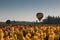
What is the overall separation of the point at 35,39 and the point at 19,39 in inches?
36.0

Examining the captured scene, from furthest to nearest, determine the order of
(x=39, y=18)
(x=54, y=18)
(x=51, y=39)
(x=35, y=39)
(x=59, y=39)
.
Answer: (x=54, y=18) < (x=39, y=18) < (x=59, y=39) < (x=51, y=39) < (x=35, y=39)

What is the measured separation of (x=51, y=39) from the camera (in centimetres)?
475

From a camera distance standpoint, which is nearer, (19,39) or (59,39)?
(19,39)

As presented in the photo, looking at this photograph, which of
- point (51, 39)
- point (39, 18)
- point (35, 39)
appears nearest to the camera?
point (35, 39)

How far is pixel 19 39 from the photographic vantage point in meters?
5.05

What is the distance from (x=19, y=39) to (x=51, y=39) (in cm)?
74

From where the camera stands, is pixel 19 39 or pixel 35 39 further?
pixel 19 39

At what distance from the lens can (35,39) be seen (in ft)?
13.8

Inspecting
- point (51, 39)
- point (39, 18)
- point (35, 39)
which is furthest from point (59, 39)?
point (39, 18)

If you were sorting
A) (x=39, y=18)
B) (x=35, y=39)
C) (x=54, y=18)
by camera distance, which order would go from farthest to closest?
(x=54, y=18)
(x=39, y=18)
(x=35, y=39)

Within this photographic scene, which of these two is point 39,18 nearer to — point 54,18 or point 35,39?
point 54,18

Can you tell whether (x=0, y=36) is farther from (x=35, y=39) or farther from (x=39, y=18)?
(x=39, y=18)

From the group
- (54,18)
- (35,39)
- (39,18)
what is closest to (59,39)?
(35,39)

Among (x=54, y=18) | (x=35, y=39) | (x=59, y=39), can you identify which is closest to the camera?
(x=35, y=39)
